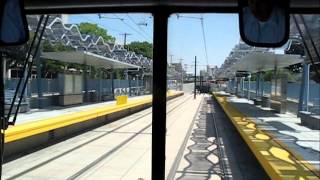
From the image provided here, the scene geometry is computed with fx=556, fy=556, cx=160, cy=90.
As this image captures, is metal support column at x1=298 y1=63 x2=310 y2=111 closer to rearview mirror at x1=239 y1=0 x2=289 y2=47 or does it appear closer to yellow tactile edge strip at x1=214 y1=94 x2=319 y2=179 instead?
yellow tactile edge strip at x1=214 y1=94 x2=319 y2=179

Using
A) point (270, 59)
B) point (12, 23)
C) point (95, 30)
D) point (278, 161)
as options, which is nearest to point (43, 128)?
point (278, 161)

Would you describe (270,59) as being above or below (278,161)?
above

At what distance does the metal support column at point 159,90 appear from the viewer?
10.2 ft

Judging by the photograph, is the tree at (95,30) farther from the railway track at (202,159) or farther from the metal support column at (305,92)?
the railway track at (202,159)

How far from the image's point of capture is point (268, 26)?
287cm

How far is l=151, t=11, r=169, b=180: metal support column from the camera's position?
10.2 feet

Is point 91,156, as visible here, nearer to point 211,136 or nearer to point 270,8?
point 211,136

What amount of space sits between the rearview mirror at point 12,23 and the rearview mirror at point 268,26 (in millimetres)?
1186

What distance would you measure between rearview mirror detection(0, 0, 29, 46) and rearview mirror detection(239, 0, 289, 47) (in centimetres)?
119

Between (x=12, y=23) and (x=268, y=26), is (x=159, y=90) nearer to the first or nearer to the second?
(x=268, y=26)

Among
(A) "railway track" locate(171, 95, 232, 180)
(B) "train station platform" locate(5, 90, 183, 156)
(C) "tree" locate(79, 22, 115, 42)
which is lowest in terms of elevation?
(A) "railway track" locate(171, 95, 232, 180)

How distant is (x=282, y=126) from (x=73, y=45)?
15.8 metres

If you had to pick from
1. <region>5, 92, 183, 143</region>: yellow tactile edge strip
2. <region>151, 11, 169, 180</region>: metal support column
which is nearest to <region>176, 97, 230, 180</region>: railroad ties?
<region>5, 92, 183, 143</region>: yellow tactile edge strip

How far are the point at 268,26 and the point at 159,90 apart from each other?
0.69 metres
